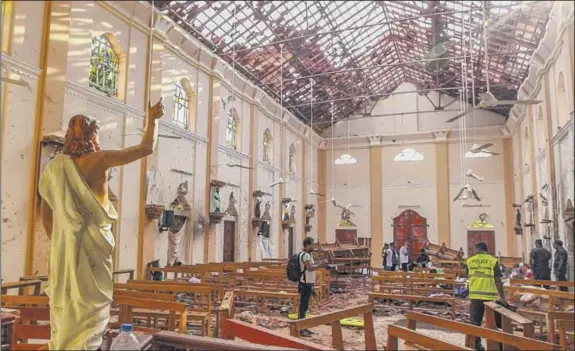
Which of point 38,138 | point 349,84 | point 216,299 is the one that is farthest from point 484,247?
point 349,84

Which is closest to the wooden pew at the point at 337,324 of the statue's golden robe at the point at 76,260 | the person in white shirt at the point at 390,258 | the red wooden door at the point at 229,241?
the statue's golden robe at the point at 76,260

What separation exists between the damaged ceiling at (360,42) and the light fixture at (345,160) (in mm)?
2885

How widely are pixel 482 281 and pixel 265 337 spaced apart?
4.70 metres

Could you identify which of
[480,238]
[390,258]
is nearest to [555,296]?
[390,258]

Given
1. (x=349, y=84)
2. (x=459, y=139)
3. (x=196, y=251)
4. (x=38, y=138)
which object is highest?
(x=349, y=84)

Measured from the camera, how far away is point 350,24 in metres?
16.7

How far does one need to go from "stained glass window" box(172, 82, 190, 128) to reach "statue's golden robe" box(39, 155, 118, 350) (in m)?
10.8

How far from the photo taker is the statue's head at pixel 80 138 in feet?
7.82

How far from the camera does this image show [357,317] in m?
8.90

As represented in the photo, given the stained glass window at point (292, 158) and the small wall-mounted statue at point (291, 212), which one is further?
the stained glass window at point (292, 158)

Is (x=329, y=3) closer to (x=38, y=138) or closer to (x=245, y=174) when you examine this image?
(x=245, y=174)

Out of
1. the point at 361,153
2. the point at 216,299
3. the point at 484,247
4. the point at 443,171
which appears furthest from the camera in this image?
the point at 361,153

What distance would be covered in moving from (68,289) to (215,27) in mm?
12502

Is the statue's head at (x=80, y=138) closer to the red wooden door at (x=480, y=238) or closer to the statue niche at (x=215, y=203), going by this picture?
the statue niche at (x=215, y=203)
